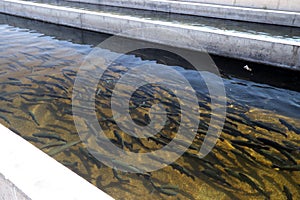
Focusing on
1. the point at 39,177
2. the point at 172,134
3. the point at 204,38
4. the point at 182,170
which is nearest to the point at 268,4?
the point at 204,38

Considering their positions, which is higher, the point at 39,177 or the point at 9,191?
the point at 39,177

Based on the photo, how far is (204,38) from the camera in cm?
991

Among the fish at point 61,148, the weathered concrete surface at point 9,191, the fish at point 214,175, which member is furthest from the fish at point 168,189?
the weathered concrete surface at point 9,191

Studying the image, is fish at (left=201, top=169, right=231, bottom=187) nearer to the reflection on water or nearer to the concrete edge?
the reflection on water

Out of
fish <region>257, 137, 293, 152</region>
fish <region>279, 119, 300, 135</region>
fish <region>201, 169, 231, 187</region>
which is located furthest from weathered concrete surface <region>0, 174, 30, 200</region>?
fish <region>279, 119, 300, 135</region>

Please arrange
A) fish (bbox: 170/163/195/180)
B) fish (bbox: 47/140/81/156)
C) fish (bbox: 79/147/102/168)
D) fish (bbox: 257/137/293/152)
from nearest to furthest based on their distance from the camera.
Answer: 1. fish (bbox: 170/163/195/180)
2. fish (bbox: 79/147/102/168)
3. fish (bbox: 47/140/81/156)
4. fish (bbox: 257/137/293/152)

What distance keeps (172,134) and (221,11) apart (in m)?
12.2

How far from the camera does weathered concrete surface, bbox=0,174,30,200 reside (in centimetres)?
248

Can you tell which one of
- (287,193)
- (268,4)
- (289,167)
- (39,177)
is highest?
(268,4)

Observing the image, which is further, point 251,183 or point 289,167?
point 289,167

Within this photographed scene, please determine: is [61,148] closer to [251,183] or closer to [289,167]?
[251,183]

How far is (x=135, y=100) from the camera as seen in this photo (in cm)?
689

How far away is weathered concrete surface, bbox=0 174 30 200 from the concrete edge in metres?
0.03

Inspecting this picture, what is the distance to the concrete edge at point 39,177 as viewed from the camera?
8.00 ft
